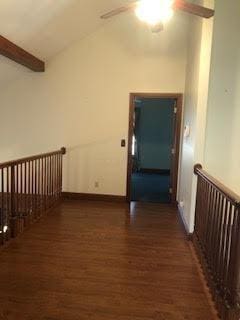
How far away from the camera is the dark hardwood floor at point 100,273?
2352 millimetres

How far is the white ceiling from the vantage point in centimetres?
372

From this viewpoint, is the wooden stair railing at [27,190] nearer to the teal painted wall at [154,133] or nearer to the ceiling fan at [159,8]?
the ceiling fan at [159,8]

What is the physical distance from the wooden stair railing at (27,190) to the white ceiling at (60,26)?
1.77m

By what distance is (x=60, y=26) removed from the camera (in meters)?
4.63

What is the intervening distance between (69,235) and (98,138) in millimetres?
2319

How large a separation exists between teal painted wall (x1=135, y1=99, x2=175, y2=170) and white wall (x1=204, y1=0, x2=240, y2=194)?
16.8 ft

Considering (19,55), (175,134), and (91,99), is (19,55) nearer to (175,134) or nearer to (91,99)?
(91,99)

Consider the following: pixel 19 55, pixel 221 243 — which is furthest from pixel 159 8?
pixel 19 55

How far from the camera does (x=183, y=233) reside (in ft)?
13.5

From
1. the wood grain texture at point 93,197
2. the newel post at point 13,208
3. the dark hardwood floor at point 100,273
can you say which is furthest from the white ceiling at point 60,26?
the dark hardwood floor at point 100,273

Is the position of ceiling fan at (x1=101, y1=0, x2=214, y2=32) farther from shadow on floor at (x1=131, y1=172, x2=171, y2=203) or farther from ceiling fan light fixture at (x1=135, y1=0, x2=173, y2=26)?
shadow on floor at (x1=131, y1=172, x2=171, y2=203)

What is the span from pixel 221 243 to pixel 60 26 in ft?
13.2

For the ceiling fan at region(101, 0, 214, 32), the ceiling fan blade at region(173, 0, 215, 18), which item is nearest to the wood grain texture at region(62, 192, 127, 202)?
the ceiling fan at region(101, 0, 214, 32)

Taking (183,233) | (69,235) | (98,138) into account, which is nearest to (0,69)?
(98,138)
